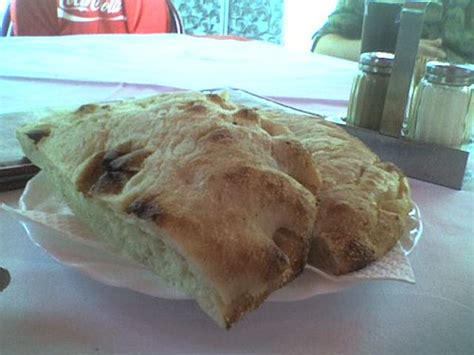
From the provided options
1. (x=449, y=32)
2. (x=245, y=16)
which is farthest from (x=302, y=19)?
(x=449, y=32)

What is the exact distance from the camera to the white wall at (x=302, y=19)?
12.0 ft

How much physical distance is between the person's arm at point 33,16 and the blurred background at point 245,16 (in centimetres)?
154

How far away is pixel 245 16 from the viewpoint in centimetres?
355

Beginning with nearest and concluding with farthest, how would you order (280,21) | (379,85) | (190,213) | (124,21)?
(190,213), (379,85), (124,21), (280,21)

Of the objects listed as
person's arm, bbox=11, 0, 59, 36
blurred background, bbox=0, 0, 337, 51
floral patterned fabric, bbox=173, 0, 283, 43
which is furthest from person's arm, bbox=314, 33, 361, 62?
floral patterned fabric, bbox=173, 0, 283, 43

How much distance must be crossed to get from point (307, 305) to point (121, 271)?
0.16 metres

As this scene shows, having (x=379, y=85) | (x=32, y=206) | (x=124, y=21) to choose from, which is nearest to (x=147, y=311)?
(x=32, y=206)

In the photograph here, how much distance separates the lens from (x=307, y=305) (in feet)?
1.66

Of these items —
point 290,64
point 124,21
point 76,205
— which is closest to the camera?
point 76,205

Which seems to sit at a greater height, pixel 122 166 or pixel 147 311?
pixel 122 166

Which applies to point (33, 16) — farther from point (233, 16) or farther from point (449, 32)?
point (233, 16)

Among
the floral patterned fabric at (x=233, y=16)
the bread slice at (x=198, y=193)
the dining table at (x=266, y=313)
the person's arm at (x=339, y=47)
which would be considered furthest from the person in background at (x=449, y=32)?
the floral patterned fabric at (x=233, y=16)

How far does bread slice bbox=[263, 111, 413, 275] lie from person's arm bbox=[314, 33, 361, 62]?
64.8 inches

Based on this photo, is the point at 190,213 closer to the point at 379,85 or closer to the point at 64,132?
the point at 64,132
